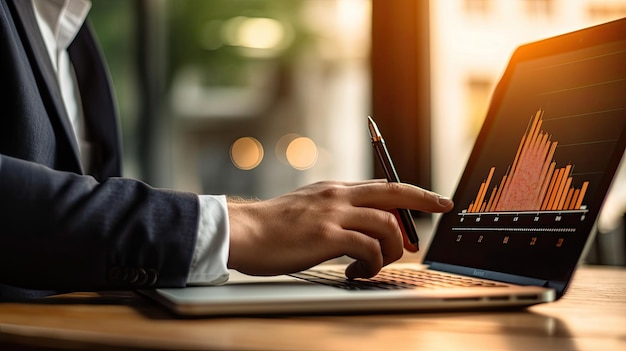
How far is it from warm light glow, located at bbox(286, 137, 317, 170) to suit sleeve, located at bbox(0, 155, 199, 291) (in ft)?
10.9

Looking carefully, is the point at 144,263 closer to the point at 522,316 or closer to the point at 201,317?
the point at 201,317

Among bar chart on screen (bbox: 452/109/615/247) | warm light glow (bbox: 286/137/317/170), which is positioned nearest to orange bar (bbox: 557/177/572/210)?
bar chart on screen (bbox: 452/109/615/247)

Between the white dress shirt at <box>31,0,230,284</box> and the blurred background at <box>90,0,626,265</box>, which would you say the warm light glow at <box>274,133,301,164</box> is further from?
the white dress shirt at <box>31,0,230,284</box>

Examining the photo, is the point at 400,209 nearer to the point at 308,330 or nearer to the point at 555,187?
the point at 555,187

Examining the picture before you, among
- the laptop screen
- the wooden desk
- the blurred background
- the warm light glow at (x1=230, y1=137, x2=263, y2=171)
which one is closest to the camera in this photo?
the wooden desk

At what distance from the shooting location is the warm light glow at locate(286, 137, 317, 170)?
164 inches

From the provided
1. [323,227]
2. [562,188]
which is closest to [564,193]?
[562,188]

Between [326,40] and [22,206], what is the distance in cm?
337

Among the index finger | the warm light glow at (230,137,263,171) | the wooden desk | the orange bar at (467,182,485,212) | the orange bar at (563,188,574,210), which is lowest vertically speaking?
the warm light glow at (230,137,263,171)

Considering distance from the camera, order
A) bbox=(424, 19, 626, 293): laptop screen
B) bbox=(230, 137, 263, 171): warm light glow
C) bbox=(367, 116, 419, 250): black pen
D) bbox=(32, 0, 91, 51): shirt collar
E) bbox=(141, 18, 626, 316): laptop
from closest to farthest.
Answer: bbox=(141, 18, 626, 316): laptop, bbox=(424, 19, 626, 293): laptop screen, bbox=(367, 116, 419, 250): black pen, bbox=(32, 0, 91, 51): shirt collar, bbox=(230, 137, 263, 171): warm light glow

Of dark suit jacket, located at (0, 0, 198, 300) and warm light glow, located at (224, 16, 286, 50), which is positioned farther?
warm light glow, located at (224, 16, 286, 50)

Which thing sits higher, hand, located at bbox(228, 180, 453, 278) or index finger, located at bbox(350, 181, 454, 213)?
index finger, located at bbox(350, 181, 454, 213)

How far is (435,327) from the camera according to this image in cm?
63

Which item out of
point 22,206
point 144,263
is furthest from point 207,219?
point 22,206
